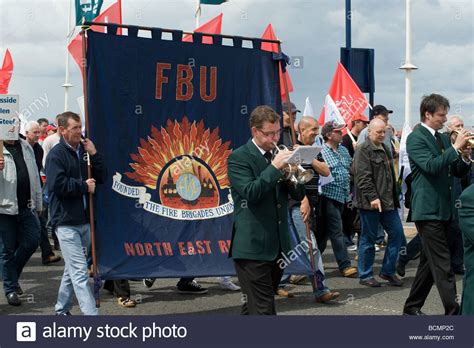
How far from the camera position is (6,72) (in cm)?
1448

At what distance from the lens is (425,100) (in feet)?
23.0

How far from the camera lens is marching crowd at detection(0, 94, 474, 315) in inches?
217

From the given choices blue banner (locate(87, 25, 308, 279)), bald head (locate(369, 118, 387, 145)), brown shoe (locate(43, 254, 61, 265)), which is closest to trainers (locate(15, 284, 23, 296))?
blue banner (locate(87, 25, 308, 279))

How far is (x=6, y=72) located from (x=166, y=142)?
769 centimetres

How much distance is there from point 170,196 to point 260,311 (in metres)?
2.71

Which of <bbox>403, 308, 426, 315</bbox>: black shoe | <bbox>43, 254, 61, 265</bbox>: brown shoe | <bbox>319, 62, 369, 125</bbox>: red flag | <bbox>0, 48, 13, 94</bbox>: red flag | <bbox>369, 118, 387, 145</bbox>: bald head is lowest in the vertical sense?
<bbox>43, 254, 61, 265</bbox>: brown shoe

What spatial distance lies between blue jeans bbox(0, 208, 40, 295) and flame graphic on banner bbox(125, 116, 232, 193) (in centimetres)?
175

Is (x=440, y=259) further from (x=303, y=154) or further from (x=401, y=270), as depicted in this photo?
(x=401, y=270)

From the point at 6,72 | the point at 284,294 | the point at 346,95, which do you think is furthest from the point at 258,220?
the point at 6,72

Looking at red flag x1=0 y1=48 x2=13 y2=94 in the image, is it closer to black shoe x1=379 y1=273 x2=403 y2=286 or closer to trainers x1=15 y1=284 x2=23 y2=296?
trainers x1=15 y1=284 x2=23 y2=296

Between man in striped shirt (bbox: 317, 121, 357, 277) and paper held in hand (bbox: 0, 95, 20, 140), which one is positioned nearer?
paper held in hand (bbox: 0, 95, 20, 140)

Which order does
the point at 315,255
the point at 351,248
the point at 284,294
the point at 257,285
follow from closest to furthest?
the point at 257,285 → the point at 315,255 → the point at 284,294 → the point at 351,248

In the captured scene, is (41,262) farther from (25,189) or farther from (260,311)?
(260,311)

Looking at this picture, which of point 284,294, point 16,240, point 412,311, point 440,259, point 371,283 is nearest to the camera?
point 440,259
